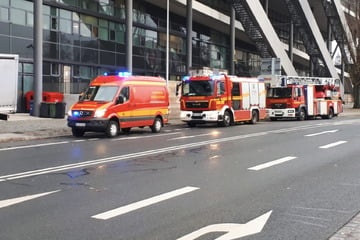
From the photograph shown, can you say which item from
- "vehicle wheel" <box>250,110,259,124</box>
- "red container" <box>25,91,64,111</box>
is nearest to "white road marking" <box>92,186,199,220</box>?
"vehicle wheel" <box>250,110,259,124</box>

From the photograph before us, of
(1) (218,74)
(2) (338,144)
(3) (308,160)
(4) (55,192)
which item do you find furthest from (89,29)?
(4) (55,192)

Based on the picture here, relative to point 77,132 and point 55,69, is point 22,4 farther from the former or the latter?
point 77,132

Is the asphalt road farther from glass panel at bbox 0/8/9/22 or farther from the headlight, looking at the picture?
glass panel at bbox 0/8/9/22

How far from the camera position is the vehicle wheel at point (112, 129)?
17.8 m

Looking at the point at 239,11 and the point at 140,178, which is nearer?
the point at 140,178

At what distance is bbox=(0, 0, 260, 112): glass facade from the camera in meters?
30.0

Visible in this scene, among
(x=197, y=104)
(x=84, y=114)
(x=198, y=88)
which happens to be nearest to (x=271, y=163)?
(x=84, y=114)

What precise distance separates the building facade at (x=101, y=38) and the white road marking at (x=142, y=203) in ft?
78.1

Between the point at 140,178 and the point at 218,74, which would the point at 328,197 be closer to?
the point at 140,178

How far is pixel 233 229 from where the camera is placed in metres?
5.64

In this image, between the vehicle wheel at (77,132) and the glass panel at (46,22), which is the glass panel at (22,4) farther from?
the vehicle wheel at (77,132)

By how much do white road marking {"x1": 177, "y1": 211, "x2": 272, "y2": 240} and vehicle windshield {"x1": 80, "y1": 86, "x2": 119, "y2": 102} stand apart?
12918 millimetres

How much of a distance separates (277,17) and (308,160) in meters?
53.5

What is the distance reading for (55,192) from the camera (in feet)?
24.9
